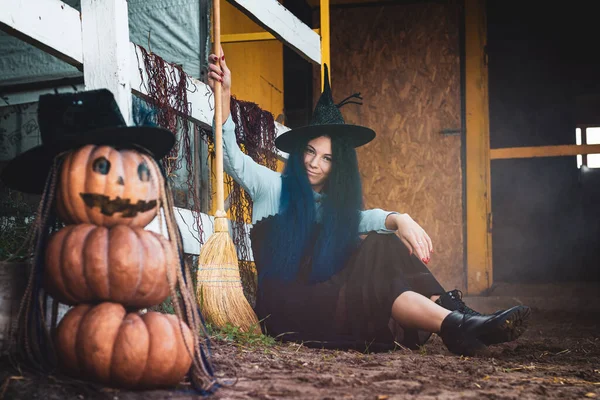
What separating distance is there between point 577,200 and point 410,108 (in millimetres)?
3858

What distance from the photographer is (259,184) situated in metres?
4.07

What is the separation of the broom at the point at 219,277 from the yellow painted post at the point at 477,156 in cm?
407

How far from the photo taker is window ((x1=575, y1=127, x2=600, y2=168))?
39.0ft

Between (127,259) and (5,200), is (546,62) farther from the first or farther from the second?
(127,259)

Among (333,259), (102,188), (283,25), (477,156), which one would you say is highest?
(283,25)

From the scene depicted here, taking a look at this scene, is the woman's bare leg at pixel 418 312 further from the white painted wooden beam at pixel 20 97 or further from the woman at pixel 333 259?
the white painted wooden beam at pixel 20 97

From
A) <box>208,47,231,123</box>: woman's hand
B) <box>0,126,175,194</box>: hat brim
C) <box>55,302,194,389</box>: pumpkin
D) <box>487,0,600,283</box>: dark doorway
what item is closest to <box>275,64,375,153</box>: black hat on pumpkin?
<box>208,47,231,123</box>: woman's hand

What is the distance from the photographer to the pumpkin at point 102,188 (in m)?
2.33

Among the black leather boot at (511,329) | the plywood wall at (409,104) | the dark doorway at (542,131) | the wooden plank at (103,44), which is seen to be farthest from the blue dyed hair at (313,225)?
the dark doorway at (542,131)

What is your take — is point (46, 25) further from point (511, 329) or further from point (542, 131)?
point (542, 131)

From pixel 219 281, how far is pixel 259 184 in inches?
28.3

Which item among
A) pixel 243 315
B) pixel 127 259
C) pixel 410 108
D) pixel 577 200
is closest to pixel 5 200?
pixel 243 315

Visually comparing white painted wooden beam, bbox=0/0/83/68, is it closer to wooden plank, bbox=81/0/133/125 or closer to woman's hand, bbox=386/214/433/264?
wooden plank, bbox=81/0/133/125

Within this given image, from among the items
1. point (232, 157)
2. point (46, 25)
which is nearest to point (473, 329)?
point (232, 157)
